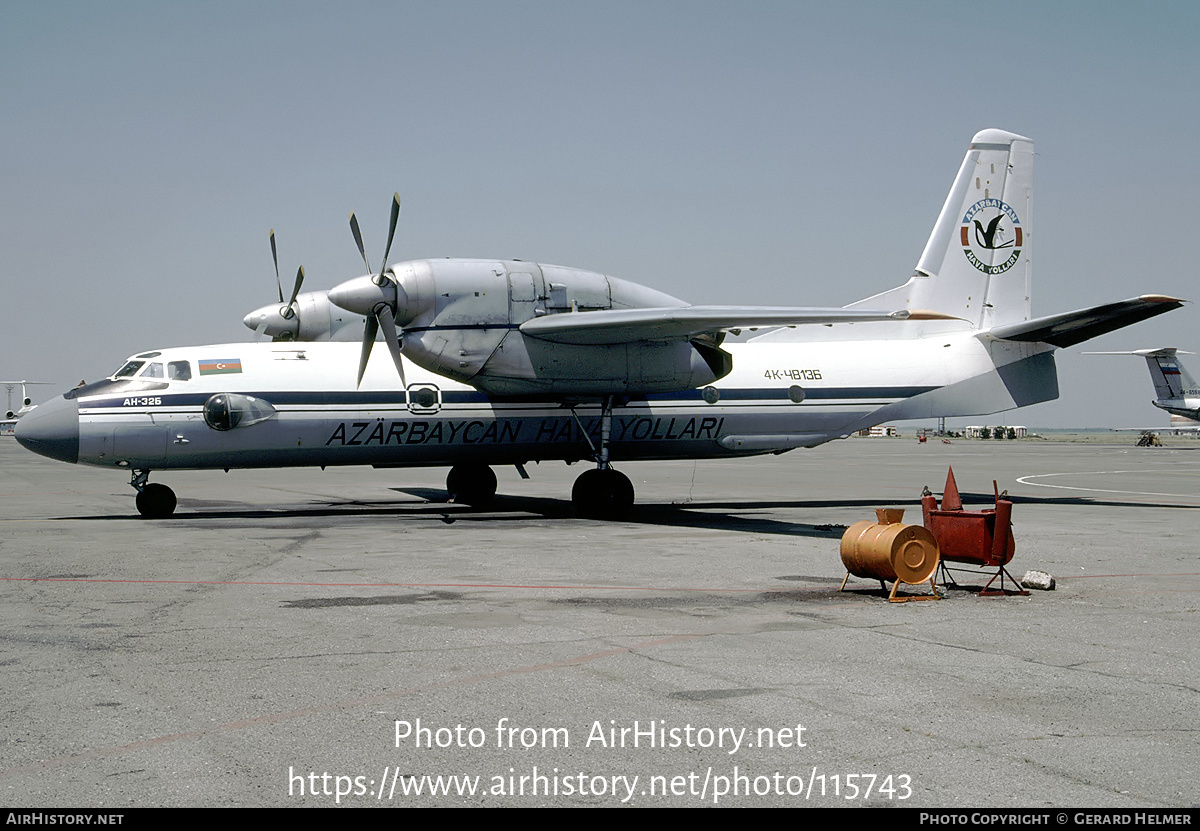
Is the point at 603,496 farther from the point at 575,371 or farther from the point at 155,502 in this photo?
the point at 155,502

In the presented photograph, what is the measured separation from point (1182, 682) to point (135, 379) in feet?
62.8

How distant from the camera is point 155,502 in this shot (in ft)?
67.5

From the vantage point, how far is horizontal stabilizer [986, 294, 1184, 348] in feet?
67.3

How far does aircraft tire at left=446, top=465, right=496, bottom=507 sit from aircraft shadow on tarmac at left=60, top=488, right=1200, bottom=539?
0.35 m

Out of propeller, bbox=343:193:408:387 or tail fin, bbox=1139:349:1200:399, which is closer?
propeller, bbox=343:193:408:387

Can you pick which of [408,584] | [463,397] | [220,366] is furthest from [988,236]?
[408,584]

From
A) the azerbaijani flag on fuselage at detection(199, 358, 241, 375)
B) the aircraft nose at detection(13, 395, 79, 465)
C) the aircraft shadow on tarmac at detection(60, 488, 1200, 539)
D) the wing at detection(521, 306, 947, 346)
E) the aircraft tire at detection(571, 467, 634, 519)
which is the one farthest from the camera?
the aircraft tire at detection(571, 467, 634, 519)

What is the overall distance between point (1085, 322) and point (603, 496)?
38.5ft

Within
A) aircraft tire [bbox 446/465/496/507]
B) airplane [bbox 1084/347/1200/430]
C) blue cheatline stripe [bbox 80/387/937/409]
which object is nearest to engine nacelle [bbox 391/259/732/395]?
blue cheatline stripe [bbox 80/387/937/409]

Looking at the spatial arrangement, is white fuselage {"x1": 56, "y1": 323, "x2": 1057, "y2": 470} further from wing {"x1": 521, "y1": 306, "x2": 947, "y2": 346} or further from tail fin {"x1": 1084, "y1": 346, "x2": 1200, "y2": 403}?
tail fin {"x1": 1084, "y1": 346, "x2": 1200, "y2": 403}

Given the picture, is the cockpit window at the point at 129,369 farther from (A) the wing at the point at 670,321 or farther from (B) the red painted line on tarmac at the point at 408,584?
(B) the red painted line on tarmac at the point at 408,584

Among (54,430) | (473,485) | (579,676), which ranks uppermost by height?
(54,430)

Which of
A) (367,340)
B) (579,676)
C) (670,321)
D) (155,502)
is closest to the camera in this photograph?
(579,676)

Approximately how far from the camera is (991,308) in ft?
85.7
